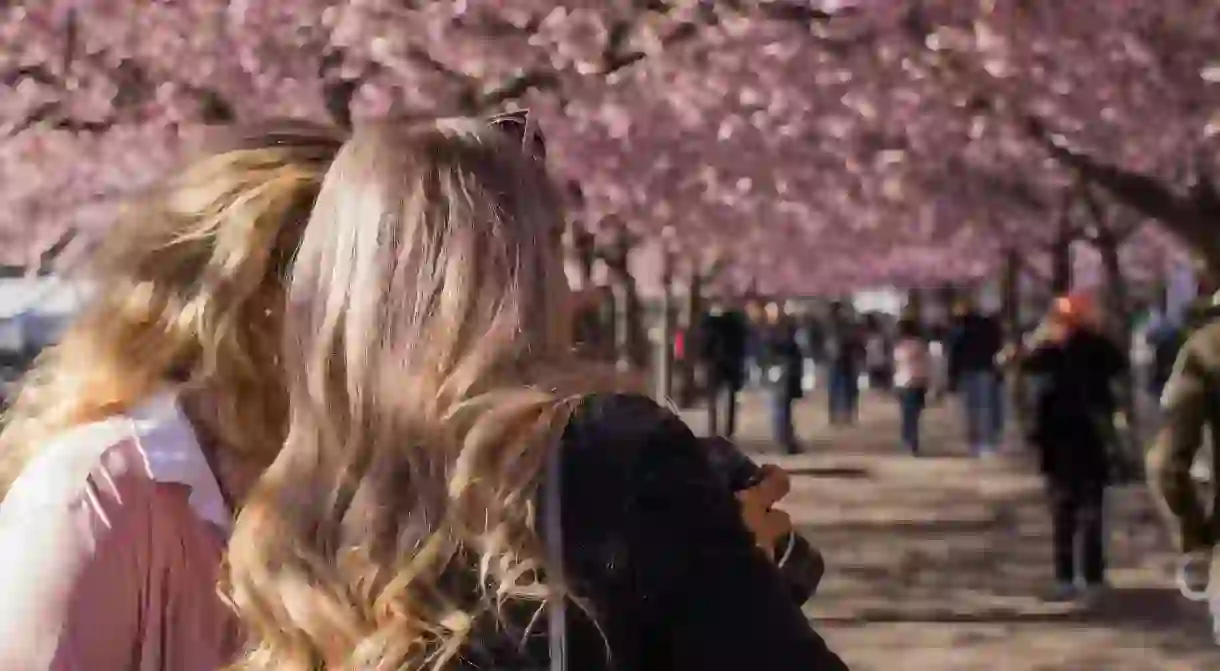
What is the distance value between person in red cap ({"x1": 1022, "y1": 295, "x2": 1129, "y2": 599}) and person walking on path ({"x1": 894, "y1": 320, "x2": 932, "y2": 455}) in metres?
6.87

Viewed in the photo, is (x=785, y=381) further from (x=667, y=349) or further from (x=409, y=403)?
(x=409, y=403)

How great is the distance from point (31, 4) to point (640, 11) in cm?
356

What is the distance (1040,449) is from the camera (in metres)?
8.22

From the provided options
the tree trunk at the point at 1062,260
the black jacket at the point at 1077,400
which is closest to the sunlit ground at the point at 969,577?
the black jacket at the point at 1077,400

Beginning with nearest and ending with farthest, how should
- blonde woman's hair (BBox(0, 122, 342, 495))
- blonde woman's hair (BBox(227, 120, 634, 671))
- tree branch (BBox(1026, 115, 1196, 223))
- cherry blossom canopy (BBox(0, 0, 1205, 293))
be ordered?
blonde woman's hair (BBox(227, 120, 634, 671)) → blonde woman's hair (BBox(0, 122, 342, 495)) → cherry blossom canopy (BBox(0, 0, 1205, 293)) → tree branch (BBox(1026, 115, 1196, 223))

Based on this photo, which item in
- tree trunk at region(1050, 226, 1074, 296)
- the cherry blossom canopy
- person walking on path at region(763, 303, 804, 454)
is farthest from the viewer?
tree trunk at region(1050, 226, 1074, 296)

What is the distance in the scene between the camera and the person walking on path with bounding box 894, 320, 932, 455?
1511cm

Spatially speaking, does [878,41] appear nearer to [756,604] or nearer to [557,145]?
[557,145]

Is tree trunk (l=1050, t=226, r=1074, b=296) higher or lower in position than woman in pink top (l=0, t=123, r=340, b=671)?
higher

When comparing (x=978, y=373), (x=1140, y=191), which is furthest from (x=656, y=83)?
(x=978, y=373)

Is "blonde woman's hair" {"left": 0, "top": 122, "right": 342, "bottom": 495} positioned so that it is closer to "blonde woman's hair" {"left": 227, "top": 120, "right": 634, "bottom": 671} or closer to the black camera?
"blonde woman's hair" {"left": 227, "top": 120, "right": 634, "bottom": 671}

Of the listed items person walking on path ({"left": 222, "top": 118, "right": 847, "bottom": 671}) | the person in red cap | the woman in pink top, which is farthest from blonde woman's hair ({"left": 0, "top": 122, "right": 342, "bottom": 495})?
the person in red cap

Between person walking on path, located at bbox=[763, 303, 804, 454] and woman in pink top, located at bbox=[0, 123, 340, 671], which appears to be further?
person walking on path, located at bbox=[763, 303, 804, 454]

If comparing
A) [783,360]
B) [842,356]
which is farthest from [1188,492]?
[842,356]
